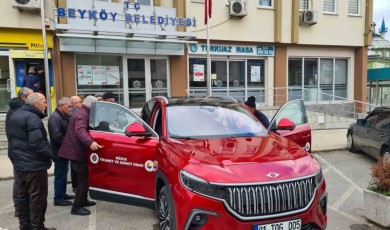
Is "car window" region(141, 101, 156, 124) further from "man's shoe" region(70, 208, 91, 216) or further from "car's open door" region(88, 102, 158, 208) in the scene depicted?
"man's shoe" region(70, 208, 91, 216)

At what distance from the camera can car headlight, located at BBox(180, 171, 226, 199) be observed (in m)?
3.07

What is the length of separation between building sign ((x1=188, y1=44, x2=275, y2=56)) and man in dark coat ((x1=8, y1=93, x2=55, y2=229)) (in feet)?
34.7

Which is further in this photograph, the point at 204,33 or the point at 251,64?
the point at 251,64

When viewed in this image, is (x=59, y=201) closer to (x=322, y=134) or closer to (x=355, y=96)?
(x=322, y=134)

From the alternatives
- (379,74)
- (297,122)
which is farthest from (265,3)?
(297,122)

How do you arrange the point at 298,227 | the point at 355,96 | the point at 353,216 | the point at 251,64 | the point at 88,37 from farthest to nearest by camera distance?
the point at 355,96
the point at 251,64
the point at 88,37
the point at 353,216
the point at 298,227

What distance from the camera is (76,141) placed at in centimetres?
495

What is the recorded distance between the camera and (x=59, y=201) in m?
5.61

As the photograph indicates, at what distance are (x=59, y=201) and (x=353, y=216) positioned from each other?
15.0 ft

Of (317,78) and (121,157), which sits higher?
(317,78)

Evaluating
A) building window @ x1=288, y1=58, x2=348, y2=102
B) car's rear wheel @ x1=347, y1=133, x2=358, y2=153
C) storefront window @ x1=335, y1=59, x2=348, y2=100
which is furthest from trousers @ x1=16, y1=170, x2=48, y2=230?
storefront window @ x1=335, y1=59, x2=348, y2=100

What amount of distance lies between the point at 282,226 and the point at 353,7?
17.4 metres

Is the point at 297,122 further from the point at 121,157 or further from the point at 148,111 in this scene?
the point at 121,157

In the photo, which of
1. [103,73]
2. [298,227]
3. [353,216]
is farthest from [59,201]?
[103,73]
